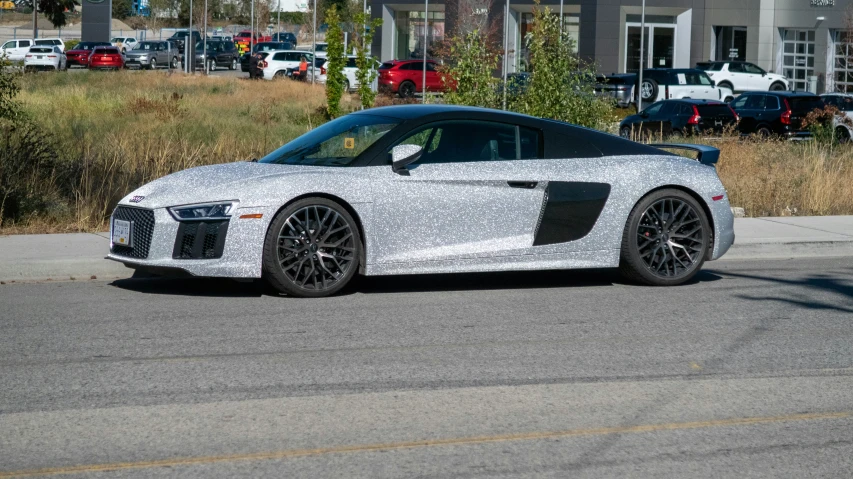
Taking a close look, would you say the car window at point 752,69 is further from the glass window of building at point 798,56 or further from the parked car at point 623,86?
the parked car at point 623,86

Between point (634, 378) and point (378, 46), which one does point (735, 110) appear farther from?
point (378, 46)

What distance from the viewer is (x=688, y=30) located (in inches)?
2217

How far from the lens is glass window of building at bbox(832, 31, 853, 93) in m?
48.6

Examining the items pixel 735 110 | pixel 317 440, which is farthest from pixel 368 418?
pixel 735 110

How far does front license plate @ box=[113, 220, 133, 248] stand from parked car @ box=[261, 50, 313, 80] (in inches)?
1749

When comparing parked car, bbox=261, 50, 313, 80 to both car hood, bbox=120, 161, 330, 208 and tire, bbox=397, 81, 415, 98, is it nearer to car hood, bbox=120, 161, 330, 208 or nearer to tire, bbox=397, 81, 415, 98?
tire, bbox=397, 81, 415, 98

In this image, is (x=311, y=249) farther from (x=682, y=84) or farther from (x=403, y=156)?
(x=682, y=84)

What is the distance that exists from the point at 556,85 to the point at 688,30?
1676 inches

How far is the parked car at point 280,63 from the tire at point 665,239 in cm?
4435

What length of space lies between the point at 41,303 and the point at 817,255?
7.65 m

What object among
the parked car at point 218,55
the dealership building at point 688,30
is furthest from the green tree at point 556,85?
the parked car at point 218,55

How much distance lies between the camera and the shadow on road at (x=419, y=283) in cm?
881

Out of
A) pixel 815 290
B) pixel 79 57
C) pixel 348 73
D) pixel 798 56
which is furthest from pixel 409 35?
pixel 815 290

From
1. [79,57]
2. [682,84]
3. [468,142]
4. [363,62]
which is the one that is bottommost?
[468,142]
